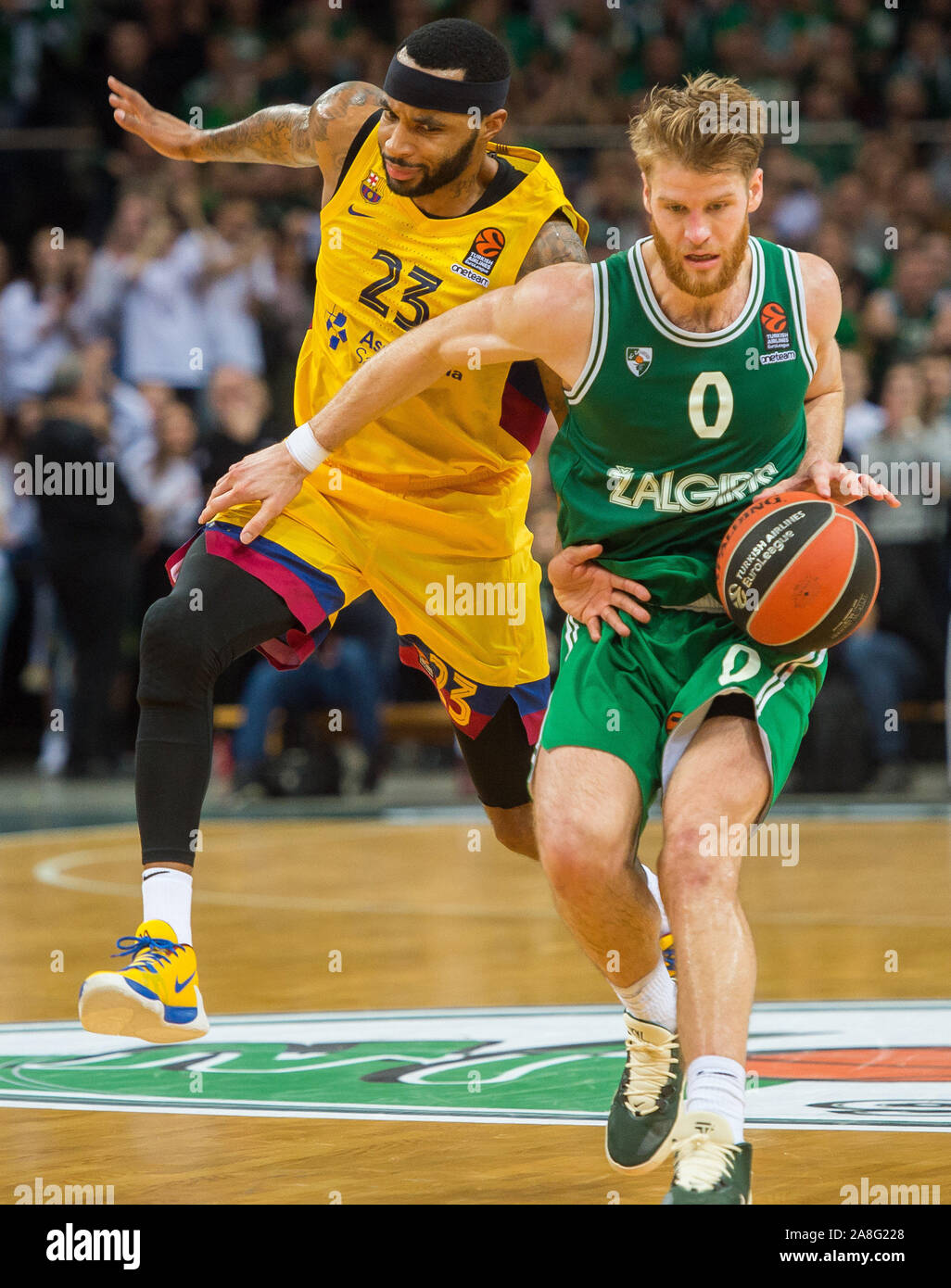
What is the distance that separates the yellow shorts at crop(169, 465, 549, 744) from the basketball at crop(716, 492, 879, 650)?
1.24m

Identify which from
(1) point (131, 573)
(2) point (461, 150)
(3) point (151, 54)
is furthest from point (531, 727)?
(3) point (151, 54)

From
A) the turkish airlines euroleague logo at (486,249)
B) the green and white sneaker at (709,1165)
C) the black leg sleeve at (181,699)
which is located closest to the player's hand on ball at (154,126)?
the turkish airlines euroleague logo at (486,249)

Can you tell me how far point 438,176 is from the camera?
194 inches

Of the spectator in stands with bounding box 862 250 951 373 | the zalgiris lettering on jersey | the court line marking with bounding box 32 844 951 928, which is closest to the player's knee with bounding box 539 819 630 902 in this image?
the zalgiris lettering on jersey

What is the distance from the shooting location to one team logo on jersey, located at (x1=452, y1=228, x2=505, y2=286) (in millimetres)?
4996

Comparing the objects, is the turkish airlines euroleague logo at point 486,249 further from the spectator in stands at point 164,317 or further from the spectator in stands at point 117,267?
the spectator in stands at point 117,267

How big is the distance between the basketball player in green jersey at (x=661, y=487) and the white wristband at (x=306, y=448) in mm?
46

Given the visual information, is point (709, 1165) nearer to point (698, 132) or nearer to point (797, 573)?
point (797, 573)

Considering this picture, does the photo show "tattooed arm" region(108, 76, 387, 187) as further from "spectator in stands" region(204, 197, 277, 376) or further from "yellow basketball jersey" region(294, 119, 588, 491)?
"spectator in stands" region(204, 197, 277, 376)

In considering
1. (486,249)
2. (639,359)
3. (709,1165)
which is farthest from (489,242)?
(709,1165)

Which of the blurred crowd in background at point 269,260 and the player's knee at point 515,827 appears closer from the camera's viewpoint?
the player's knee at point 515,827

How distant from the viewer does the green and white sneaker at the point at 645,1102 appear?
13.7 feet

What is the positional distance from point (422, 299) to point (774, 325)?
116 cm
